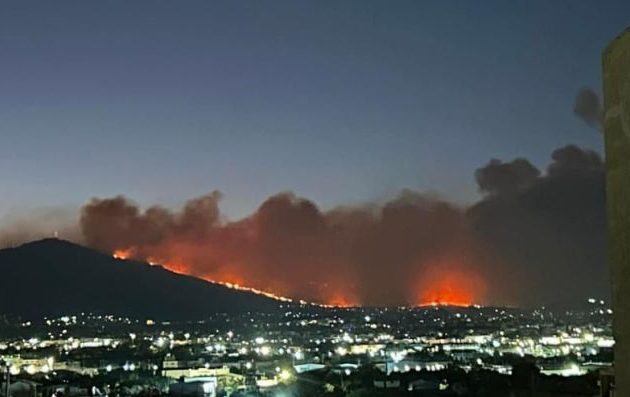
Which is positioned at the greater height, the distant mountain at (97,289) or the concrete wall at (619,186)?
the distant mountain at (97,289)

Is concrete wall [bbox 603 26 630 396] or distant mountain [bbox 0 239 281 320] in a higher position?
distant mountain [bbox 0 239 281 320]

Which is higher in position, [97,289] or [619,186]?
[97,289]

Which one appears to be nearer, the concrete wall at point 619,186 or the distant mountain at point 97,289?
the concrete wall at point 619,186

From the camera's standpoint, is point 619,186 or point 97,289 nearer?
point 619,186

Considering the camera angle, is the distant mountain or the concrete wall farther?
the distant mountain

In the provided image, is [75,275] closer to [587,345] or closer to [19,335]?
[19,335]
